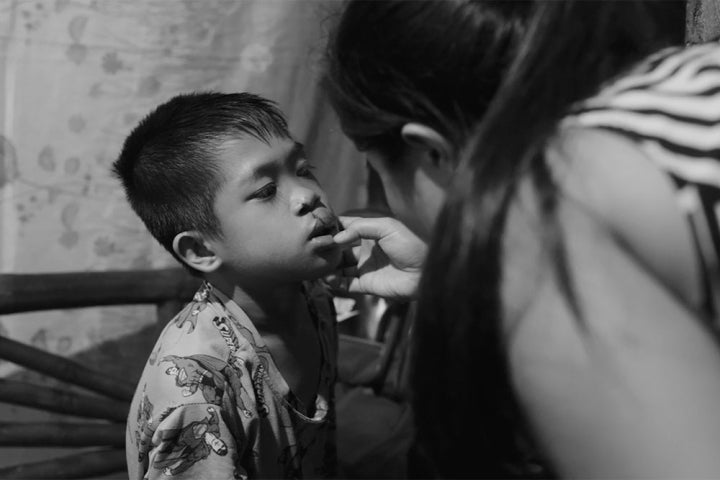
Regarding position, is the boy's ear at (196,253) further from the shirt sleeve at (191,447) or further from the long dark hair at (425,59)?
the long dark hair at (425,59)

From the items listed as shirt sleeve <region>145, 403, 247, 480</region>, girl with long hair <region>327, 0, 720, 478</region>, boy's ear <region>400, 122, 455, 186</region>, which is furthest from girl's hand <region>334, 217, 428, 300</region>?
girl with long hair <region>327, 0, 720, 478</region>

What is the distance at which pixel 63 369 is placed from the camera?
6.85 feet

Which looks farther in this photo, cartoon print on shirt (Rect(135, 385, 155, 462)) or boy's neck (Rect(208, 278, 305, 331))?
boy's neck (Rect(208, 278, 305, 331))

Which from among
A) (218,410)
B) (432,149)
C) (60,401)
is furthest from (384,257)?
(60,401)

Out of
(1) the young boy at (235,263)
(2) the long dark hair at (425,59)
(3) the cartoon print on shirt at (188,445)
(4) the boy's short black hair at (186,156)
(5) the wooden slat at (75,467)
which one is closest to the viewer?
(2) the long dark hair at (425,59)

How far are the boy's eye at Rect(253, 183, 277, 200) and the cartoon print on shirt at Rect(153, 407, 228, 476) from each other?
15.3 inches

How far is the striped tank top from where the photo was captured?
80 centimetres

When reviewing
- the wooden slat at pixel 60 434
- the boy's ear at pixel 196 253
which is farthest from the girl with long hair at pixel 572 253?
the wooden slat at pixel 60 434

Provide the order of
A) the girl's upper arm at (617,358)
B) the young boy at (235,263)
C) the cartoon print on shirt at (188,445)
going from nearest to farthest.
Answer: the girl's upper arm at (617,358) < the cartoon print on shirt at (188,445) < the young boy at (235,263)

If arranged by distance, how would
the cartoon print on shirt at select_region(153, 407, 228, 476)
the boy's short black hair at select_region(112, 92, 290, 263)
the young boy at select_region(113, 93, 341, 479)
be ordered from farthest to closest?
the boy's short black hair at select_region(112, 92, 290, 263) < the young boy at select_region(113, 93, 341, 479) < the cartoon print on shirt at select_region(153, 407, 228, 476)

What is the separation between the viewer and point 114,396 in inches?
85.2

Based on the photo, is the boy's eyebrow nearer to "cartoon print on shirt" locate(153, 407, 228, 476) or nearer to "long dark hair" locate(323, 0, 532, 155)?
"cartoon print on shirt" locate(153, 407, 228, 476)

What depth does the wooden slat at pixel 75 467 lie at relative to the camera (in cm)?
200

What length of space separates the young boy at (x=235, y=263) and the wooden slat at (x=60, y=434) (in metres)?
0.57
